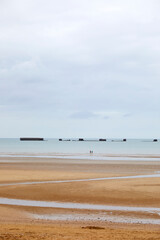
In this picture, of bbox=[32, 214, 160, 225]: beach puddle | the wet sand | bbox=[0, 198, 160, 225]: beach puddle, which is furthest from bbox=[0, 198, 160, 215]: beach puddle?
bbox=[32, 214, 160, 225]: beach puddle

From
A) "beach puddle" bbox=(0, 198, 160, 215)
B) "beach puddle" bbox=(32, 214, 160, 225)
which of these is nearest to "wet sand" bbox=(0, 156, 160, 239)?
"beach puddle" bbox=(32, 214, 160, 225)

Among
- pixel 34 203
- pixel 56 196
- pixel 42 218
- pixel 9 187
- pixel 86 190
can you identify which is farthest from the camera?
pixel 9 187

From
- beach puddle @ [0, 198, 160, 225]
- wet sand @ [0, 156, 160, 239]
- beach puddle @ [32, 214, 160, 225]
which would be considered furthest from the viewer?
beach puddle @ [0, 198, 160, 225]

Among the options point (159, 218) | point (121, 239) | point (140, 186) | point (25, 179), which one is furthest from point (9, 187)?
point (121, 239)

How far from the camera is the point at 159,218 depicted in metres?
15.5

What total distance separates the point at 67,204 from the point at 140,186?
27.2 ft

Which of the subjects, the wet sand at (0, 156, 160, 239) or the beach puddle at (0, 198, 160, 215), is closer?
the wet sand at (0, 156, 160, 239)

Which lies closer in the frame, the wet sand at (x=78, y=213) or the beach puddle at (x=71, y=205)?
the wet sand at (x=78, y=213)

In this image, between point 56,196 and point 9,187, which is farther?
point 9,187

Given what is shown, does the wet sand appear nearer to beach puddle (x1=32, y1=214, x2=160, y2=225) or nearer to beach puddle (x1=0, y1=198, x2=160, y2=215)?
beach puddle (x1=32, y1=214, x2=160, y2=225)

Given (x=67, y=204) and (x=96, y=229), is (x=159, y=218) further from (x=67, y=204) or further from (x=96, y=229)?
(x=67, y=204)

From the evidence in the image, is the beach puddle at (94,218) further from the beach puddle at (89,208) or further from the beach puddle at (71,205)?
the beach puddle at (71,205)

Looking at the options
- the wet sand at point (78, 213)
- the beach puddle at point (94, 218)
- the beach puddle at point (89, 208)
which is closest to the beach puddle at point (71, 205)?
the beach puddle at point (89, 208)

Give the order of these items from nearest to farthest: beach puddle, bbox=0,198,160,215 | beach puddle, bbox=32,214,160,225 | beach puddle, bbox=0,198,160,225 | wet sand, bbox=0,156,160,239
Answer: wet sand, bbox=0,156,160,239, beach puddle, bbox=32,214,160,225, beach puddle, bbox=0,198,160,225, beach puddle, bbox=0,198,160,215
